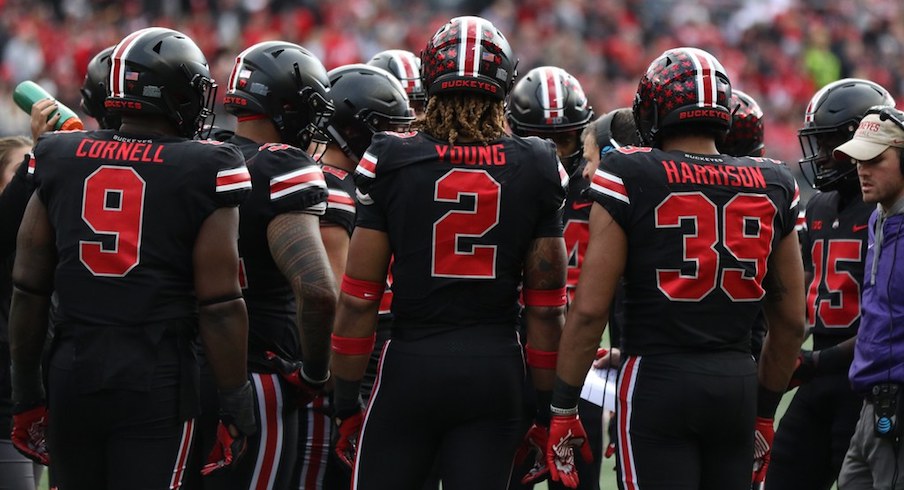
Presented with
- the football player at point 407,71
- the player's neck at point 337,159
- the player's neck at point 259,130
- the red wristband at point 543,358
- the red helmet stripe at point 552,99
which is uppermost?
the football player at point 407,71

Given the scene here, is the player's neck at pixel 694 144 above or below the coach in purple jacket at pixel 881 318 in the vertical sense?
above

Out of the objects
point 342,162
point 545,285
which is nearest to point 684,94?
point 545,285

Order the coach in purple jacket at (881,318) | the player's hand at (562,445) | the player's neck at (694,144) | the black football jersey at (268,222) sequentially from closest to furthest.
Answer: the player's hand at (562,445), the player's neck at (694,144), the black football jersey at (268,222), the coach in purple jacket at (881,318)

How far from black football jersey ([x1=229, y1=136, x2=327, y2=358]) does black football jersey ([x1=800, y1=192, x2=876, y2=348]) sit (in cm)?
226

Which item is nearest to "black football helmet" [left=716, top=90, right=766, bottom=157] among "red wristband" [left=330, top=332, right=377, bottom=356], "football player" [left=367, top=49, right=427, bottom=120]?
"football player" [left=367, top=49, right=427, bottom=120]

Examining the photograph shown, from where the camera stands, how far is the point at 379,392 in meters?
4.26

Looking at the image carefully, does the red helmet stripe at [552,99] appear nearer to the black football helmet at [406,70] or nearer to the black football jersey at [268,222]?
the black football helmet at [406,70]

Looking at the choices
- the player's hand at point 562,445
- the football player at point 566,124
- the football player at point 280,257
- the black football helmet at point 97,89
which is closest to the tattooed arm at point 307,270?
the football player at point 280,257

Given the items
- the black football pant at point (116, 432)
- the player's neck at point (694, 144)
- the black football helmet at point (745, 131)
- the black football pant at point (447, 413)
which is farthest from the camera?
the black football helmet at point (745, 131)

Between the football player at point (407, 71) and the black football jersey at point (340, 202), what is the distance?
5.35ft

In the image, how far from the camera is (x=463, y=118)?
4.27m

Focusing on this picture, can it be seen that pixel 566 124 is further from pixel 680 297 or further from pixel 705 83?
pixel 680 297

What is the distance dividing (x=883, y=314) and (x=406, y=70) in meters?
3.11

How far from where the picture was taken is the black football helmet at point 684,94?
4.36m
